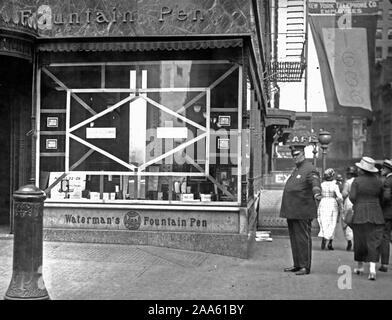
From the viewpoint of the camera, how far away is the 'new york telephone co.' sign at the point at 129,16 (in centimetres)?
991

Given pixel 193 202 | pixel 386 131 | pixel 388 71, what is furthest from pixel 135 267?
pixel 386 131

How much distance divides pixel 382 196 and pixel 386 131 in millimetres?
34653

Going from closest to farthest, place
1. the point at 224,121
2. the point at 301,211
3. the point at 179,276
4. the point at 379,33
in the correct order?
the point at 179,276 < the point at 301,211 < the point at 224,121 < the point at 379,33

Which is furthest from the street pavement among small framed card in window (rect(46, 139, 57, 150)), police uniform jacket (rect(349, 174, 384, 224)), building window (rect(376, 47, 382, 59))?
building window (rect(376, 47, 382, 59))

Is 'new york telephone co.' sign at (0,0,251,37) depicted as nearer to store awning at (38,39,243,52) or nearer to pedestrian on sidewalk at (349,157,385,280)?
store awning at (38,39,243,52)

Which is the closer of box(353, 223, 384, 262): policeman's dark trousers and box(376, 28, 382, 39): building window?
box(353, 223, 384, 262): policeman's dark trousers

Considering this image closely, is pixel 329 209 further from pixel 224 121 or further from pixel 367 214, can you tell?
pixel 367 214

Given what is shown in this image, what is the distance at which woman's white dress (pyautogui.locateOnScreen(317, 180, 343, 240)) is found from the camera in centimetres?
1184

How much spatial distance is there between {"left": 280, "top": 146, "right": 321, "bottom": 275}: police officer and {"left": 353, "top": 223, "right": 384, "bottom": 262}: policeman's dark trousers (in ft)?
2.36

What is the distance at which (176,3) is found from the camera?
33.1 ft

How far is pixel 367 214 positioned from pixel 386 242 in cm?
94

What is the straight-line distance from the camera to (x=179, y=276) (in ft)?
26.5

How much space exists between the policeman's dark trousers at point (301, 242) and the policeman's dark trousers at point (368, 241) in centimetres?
72

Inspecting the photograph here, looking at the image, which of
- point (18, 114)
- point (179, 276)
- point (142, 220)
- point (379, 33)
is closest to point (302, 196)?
point (179, 276)
